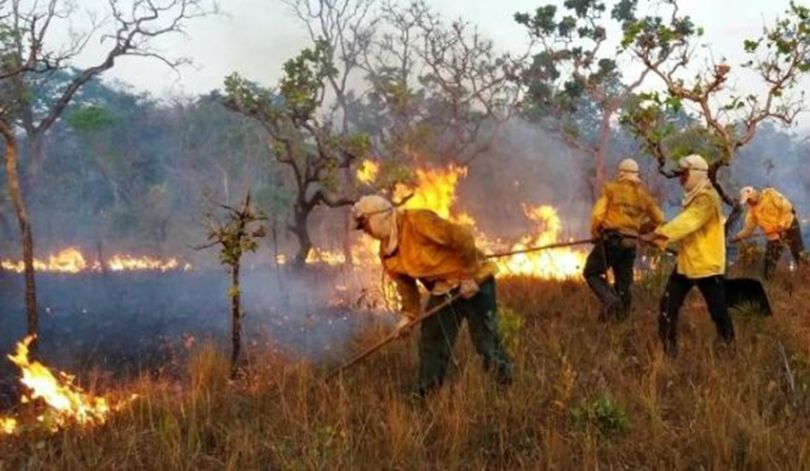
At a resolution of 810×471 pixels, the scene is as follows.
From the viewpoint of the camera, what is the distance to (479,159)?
38.6m

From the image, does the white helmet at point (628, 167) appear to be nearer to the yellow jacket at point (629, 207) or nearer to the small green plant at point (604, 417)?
the yellow jacket at point (629, 207)

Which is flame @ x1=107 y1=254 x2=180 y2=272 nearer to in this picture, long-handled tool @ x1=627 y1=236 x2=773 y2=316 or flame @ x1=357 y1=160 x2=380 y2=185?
flame @ x1=357 y1=160 x2=380 y2=185

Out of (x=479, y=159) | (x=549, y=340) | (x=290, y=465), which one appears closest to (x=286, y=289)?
(x=549, y=340)

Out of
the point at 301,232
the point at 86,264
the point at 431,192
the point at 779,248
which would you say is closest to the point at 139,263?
the point at 86,264

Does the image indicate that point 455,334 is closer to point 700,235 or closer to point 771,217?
point 700,235

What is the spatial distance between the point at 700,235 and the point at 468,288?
7.47ft

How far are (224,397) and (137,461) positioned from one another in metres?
1.37

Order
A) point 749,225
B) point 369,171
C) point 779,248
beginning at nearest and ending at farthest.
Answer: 1. point 749,225
2. point 779,248
3. point 369,171

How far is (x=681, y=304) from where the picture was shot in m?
6.36

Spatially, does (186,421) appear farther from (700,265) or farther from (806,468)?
(700,265)

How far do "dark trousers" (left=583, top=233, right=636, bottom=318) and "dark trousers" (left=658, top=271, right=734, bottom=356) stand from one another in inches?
65.4

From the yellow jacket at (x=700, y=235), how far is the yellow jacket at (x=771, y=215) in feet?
16.0

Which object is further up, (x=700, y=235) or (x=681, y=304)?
(x=700, y=235)

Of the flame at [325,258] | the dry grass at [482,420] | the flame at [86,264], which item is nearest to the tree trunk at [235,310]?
the dry grass at [482,420]
